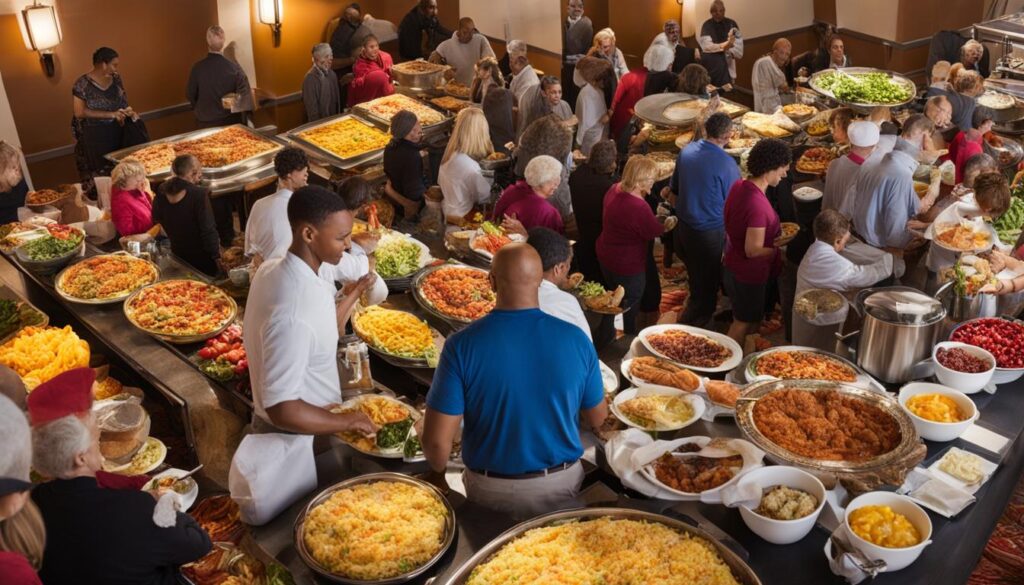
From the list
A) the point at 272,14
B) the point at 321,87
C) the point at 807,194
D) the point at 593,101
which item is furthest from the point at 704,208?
the point at 272,14

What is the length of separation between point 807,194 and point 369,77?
4.77 meters

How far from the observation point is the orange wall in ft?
30.7

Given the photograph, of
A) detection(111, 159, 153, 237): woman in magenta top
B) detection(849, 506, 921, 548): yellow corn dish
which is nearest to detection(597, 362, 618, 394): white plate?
detection(849, 506, 921, 548): yellow corn dish

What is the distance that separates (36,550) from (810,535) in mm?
2515

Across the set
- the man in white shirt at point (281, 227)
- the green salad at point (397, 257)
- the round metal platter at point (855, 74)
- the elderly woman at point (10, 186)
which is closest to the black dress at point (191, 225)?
the man in white shirt at point (281, 227)

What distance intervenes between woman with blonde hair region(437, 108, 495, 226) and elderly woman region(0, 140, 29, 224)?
10.3 feet

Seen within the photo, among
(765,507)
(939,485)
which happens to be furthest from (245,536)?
(939,485)

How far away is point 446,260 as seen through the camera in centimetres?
636

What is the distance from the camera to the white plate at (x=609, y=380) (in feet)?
14.7

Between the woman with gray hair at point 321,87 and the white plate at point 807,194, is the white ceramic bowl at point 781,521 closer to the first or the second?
the white plate at point 807,194

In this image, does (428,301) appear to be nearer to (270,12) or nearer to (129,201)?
(129,201)

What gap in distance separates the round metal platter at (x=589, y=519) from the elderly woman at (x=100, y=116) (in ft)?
22.5

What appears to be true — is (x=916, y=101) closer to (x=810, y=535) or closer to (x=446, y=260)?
(x=446, y=260)

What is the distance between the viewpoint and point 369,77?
32.7ft
